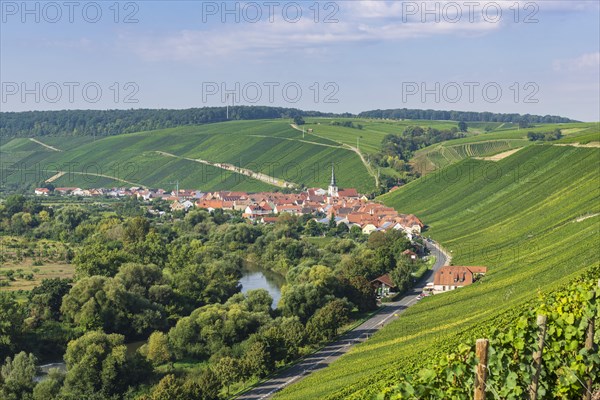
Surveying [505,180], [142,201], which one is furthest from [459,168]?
[142,201]

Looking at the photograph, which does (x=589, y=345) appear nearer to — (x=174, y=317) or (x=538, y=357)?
(x=538, y=357)

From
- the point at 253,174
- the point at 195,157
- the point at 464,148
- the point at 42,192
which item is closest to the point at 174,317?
the point at 464,148

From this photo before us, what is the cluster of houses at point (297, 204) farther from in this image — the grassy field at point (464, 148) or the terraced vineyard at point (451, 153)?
the grassy field at point (464, 148)

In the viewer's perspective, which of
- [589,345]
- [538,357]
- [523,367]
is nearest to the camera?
[538,357]

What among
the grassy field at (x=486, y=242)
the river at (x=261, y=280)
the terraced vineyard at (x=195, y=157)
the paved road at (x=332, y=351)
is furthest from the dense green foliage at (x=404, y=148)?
the paved road at (x=332, y=351)

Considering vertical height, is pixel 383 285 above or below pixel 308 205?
below

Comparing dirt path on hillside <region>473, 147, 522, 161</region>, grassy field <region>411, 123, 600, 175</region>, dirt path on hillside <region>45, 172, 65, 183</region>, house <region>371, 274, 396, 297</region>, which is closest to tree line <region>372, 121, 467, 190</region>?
grassy field <region>411, 123, 600, 175</region>

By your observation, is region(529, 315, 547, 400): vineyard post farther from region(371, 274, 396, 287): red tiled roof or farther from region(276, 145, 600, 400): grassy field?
region(371, 274, 396, 287): red tiled roof

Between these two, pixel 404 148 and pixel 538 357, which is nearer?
pixel 538 357
